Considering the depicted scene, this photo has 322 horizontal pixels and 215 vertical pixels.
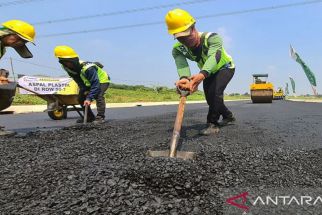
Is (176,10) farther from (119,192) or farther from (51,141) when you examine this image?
(119,192)

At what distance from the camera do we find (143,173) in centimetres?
296

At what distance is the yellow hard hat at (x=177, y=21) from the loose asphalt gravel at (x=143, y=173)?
50.5 inches

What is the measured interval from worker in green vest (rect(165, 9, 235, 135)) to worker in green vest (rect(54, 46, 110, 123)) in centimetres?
254

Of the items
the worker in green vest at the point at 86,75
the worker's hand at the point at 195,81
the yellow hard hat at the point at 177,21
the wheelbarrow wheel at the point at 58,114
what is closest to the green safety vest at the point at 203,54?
the yellow hard hat at the point at 177,21

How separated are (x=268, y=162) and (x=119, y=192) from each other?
1.45m

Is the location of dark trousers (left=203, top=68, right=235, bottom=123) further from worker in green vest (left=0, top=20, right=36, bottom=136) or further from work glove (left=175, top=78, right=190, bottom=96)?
worker in green vest (left=0, top=20, right=36, bottom=136)

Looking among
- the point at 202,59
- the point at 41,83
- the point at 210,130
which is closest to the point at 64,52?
the point at 202,59

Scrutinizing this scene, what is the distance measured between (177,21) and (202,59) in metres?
0.84

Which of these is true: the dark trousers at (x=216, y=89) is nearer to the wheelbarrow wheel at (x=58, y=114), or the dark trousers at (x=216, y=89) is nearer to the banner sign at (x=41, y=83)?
the wheelbarrow wheel at (x=58, y=114)

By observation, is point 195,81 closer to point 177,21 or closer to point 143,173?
point 177,21

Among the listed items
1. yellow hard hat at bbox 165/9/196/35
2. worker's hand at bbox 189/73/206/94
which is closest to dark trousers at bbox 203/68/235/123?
worker's hand at bbox 189/73/206/94

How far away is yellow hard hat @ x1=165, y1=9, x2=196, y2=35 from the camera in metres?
4.50

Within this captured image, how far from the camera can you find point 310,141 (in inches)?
180

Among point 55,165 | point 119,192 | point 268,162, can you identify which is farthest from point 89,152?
point 268,162
